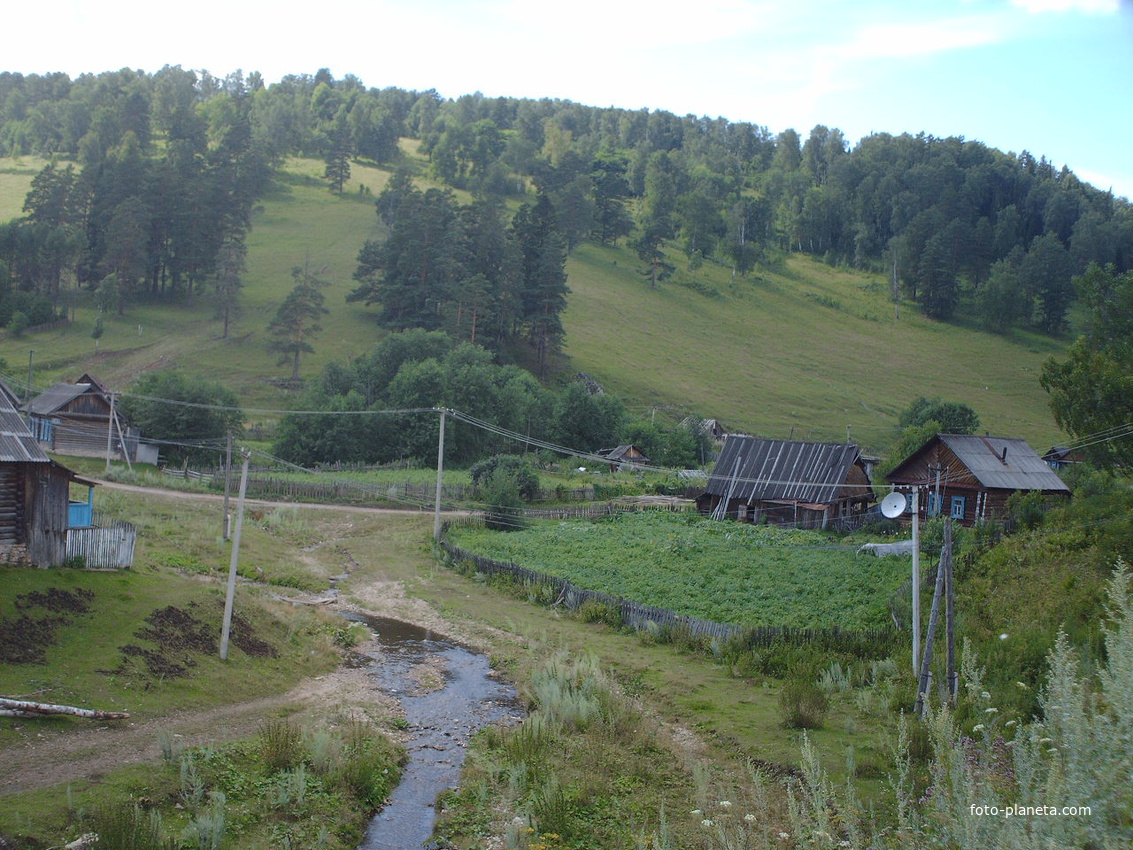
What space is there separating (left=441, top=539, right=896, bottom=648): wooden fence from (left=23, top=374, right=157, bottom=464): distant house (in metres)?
34.8

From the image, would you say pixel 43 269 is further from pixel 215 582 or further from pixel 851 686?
pixel 851 686

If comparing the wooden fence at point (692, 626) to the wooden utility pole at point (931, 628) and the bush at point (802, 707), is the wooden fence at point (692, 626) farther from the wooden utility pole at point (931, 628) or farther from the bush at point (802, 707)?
the wooden utility pole at point (931, 628)

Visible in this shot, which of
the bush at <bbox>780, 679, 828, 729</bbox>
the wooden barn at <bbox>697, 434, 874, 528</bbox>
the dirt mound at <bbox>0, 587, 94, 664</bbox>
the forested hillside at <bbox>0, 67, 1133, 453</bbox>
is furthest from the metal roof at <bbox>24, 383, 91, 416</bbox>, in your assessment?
the bush at <bbox>780, 679, 828, 729</bbox>

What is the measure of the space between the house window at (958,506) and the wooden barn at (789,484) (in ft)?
14.9

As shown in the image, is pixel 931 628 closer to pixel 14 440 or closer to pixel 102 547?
pixel 102 547

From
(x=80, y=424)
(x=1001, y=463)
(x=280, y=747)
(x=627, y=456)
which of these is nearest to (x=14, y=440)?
(x=280, y=747)

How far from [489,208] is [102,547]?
73.0m

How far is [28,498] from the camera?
2412 centimetres

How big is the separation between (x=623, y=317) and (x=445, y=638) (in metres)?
80.5

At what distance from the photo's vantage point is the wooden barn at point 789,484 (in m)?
48.8

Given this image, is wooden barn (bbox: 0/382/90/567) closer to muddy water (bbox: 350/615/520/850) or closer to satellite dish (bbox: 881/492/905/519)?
muddy water (bbox: 350/615/520/850)

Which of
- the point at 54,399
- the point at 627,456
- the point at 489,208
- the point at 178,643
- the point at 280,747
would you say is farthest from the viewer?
the point at 489,208

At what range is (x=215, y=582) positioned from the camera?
1190 inches

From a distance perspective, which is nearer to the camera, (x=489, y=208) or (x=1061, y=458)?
(x=1061, y=458)
